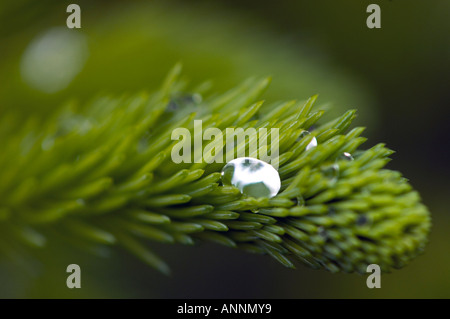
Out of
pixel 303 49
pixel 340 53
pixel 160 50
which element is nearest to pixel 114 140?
pixel 160 50

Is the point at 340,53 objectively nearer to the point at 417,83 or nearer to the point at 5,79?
the point at 417,83

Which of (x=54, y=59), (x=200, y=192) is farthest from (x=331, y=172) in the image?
(x=54, y=59)

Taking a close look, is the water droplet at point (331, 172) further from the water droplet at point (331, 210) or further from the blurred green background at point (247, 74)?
the blurred green background at point (247, 74)

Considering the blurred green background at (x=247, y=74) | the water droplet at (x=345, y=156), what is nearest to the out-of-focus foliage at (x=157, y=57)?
the blurred green background at (x=247, y=74)

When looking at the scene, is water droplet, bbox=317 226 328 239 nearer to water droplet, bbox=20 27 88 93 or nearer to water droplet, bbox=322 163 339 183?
water droplet, bbox=322 163 339 183

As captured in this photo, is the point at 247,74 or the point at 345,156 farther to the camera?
the point at 247,74

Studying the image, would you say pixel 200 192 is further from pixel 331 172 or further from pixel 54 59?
pixel 54 59
